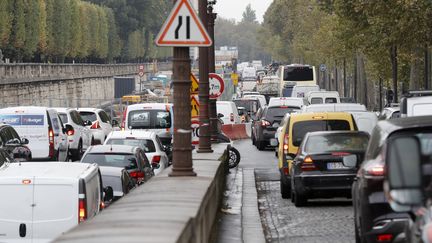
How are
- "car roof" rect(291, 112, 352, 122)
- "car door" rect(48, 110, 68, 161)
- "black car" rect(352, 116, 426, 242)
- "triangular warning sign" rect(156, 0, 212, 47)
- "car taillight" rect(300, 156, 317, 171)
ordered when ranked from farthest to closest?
"car door" rect(48, 110, 68, 161)
"car roof" rect(291, 112, 352, 122)
"car taillight" rect(300, 156, 317, 171)
"triangular warning sign" rect(156, 0, 212, 47)
"black car" rect(352, 116, 426, 242)

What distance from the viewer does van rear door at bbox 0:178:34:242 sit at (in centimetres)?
1476

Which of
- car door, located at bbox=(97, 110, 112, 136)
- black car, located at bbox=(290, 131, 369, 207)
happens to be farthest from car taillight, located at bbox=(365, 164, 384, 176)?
car door, located at bbox=(97, 110, 112, 136)

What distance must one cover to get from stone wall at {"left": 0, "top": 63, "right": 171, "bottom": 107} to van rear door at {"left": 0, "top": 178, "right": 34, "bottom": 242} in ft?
185

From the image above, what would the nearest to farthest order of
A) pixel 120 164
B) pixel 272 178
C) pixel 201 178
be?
1. pixel 201 178
2. pixel 120 164
3. pixel 272 178

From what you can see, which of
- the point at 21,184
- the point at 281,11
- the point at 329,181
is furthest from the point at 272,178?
the point at 281,11

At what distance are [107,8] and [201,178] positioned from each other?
475 feet

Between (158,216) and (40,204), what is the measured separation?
457 cm

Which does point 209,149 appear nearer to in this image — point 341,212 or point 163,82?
point 341,212

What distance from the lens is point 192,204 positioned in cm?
1256

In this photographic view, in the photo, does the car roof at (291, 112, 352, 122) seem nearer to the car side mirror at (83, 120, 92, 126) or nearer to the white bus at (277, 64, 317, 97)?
the car side mirror at (83, 120, 92, 126)

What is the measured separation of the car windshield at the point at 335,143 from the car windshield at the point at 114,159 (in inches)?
154

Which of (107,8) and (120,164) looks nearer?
(120,164)

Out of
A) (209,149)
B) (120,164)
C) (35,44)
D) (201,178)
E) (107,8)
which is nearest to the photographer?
A: (201,178)

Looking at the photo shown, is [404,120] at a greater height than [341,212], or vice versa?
[404,120]
